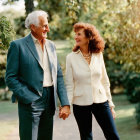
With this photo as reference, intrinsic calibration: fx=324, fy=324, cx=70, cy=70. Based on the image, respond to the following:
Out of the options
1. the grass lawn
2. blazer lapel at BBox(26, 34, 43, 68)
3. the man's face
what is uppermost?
the man's face

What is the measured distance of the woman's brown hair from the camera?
425cm

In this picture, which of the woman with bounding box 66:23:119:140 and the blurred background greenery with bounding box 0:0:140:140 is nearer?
the woman with bounding box 66:23:119:140

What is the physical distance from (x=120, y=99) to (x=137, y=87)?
405 centimetres

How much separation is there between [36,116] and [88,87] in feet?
2.79

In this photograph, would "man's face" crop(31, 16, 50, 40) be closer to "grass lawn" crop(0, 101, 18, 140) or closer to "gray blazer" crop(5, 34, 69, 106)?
"gray blazer" crop(5, 34, 69, 106)

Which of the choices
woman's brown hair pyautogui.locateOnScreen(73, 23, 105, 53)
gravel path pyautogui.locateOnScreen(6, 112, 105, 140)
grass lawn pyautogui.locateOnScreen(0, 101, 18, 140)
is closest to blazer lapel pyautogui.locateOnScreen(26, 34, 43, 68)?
woman's brown hair pyautogui.locateOnScreen(73, 23, 105, 53)

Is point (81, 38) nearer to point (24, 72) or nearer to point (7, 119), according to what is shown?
point (24, 72)

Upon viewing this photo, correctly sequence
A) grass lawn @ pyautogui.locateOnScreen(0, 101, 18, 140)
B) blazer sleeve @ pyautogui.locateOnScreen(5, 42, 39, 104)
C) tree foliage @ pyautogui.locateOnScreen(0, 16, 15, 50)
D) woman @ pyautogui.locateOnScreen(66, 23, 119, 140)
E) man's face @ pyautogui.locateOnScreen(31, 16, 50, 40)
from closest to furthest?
blazer sleeve @ pyautogui.locateOnScreen(5, 42, 39, 104) < man's face @ pyautogui.locateOnScreen(31, 16, 50, 40) < woman @ pyautogui.locateOnScreen(66, 23, 119, 140) < tree foliage @ pyautogui.locateOnScreen(0, 16, 15, 50) < grass lawn @ pyautogui.locateOnScreen(0, 101, 18, 140)

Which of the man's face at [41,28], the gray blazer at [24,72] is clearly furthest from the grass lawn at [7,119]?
the man's face at [41,28]

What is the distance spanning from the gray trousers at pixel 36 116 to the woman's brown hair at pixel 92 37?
0.89 metres

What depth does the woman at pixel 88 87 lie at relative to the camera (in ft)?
13.6

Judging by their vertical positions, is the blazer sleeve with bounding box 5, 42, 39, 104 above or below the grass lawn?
above

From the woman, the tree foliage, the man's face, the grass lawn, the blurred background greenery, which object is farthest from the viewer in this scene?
the grass lawn

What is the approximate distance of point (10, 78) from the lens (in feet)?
11.8
